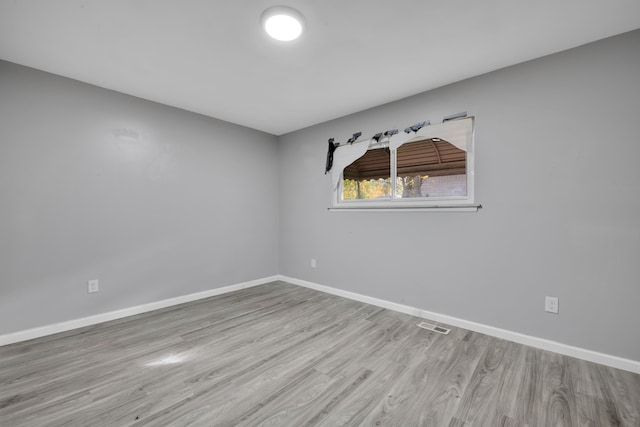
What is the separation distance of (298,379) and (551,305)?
207 cm

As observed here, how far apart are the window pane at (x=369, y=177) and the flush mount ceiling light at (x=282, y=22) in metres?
1.77

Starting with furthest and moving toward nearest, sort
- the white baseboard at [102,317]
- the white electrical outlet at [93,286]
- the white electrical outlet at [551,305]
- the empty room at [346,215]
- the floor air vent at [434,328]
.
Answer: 1. the white electrical outlet at [93,286]
2. the floor air vent at [434,328]
3. the white baseboard at [102,317]
4. the white electrical outlet at [551,305]
5. the empty room at [346,215]

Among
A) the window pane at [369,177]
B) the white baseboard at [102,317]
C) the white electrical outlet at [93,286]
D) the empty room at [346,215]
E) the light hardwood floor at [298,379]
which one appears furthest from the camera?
the window pane at [369,177]

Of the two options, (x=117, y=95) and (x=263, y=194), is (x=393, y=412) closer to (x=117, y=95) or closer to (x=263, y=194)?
(x=263, y=194)

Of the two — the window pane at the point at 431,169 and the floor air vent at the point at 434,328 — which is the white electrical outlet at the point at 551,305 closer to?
the floor air vent at the point at 434,328

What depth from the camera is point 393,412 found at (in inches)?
60.5

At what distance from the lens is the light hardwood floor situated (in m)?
1.50

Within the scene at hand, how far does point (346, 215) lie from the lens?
3604 millimetres

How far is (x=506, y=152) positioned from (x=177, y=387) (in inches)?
122

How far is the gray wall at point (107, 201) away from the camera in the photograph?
2359mm

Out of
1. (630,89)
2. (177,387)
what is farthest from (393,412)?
(630,89)

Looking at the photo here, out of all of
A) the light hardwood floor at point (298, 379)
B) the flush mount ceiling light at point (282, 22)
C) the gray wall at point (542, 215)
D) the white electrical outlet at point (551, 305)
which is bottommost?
the light hardwood floor at point (298, 379)

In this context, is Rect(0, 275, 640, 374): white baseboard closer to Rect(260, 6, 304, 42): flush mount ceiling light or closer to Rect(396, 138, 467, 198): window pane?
Rect(396, 138, 467, 198): window pane

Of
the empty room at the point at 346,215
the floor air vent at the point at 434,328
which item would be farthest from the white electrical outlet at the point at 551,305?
the floor air vent at the point at 434,328
